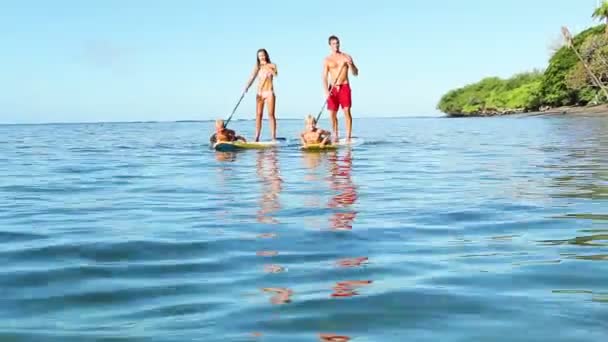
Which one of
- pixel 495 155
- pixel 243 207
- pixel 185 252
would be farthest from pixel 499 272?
pixel 495 155

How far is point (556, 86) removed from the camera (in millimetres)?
83438

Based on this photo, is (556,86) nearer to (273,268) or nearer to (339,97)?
(339,97)

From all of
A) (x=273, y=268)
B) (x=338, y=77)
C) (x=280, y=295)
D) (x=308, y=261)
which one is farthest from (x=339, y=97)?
(x=280, y=295)

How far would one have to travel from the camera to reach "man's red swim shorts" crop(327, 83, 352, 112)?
16688 millimetres

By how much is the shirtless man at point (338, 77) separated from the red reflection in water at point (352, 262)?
12310 millimetres

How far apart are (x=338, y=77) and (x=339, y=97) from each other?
0.53m

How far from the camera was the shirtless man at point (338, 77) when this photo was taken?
1633 cm

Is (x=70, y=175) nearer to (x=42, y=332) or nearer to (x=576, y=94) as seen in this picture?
(x=42, y=332)

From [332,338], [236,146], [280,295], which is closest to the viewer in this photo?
[332,338]

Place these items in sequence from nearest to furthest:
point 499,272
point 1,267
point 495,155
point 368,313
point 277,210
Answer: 1. point 368,313
2. point 499,272
3. point 1,267
4. point 277,210
5. point 495,155

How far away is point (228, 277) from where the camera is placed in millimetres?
3881

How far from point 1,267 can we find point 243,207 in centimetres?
273

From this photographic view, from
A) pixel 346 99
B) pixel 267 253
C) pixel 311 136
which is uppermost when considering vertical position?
pixel 346 99

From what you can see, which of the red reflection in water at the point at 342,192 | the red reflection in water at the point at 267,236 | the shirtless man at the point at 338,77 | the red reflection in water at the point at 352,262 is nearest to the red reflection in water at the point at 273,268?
the red reflection in water at the point at 352,262
